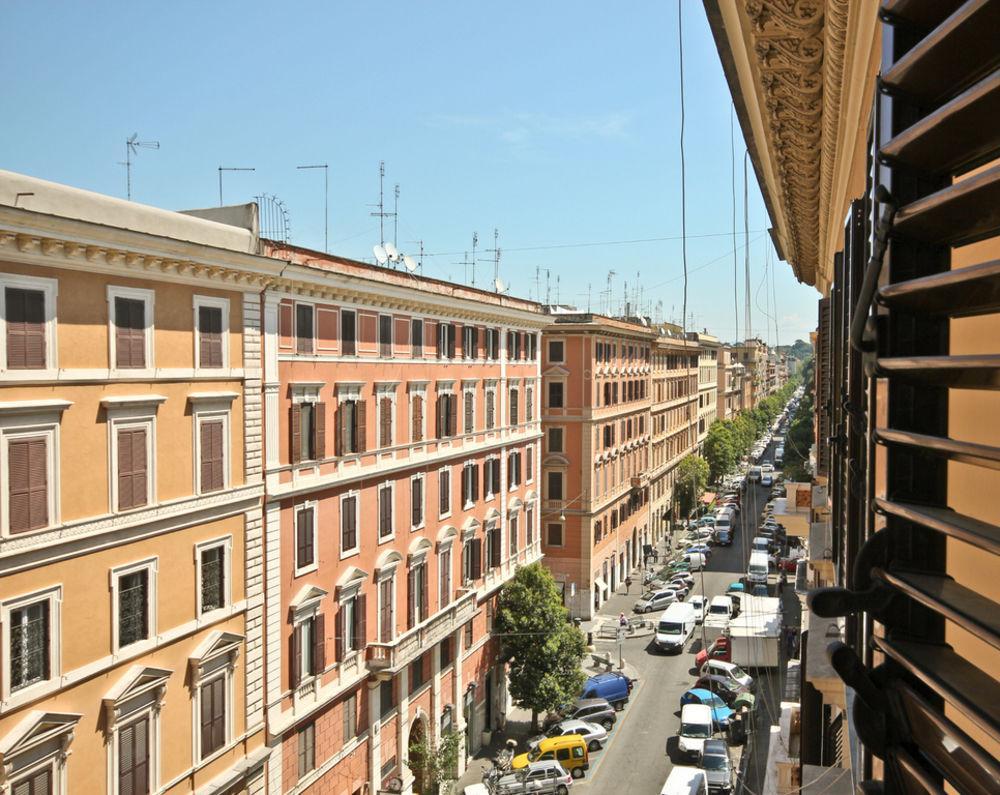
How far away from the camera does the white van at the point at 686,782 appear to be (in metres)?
23.8

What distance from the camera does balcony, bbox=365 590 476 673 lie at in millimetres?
23156

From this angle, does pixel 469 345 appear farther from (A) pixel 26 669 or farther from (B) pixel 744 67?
(B) pixel 744 67

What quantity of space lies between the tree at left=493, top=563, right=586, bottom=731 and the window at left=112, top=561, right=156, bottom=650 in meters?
16.8

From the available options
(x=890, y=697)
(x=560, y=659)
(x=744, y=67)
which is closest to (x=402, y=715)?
(x=560, y=659)

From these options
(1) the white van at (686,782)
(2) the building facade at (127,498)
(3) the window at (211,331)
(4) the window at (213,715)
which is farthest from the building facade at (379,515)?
(1) the white van at (686,782)

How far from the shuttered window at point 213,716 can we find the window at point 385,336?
31.5ft

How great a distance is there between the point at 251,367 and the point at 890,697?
17784mm

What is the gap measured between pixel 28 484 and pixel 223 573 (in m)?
5.10

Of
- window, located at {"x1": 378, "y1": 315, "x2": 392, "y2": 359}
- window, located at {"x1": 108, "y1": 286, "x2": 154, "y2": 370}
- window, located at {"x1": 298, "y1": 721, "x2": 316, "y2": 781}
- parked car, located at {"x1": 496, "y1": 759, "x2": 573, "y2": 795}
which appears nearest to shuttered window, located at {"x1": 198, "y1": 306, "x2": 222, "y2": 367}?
window, located at {"x1": 108, "y1": 286, "x2": 154, "y2": 370}

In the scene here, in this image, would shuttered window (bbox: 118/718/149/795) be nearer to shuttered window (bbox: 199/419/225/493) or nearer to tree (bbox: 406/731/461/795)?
shuttered window (bbox: 199/419/225/493)

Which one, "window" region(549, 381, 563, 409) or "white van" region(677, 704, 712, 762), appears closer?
"white van" region(677, 704, 712, 762)

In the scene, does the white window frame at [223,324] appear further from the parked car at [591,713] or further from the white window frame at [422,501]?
the parked car at [591,713]

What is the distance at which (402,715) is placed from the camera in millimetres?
24891

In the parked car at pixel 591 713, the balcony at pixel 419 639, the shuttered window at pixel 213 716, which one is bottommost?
the parked car at pixel 591 713
